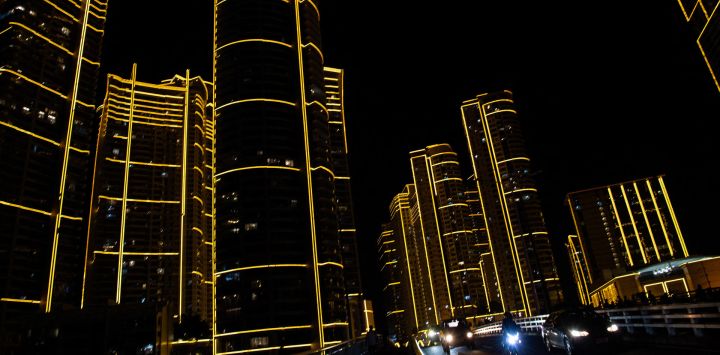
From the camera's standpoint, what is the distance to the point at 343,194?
156 meters

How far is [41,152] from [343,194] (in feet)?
267

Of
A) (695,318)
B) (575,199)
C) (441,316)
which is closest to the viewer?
(695,318)

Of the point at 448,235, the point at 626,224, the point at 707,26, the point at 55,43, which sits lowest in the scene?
the point at 626,224

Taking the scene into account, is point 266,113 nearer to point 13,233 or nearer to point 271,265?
point 271,265

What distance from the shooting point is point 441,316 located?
167500 millimetres

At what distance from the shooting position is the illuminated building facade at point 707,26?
230ft

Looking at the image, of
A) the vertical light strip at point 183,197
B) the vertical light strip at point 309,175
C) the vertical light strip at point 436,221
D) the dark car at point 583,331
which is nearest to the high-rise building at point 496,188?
the vertical light strip at point 436,221

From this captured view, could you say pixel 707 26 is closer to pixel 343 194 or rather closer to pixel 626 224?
pixel 626 224

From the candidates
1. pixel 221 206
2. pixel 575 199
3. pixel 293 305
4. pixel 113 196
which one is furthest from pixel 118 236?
pixel 575 199

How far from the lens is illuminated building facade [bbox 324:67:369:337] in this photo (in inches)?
5325

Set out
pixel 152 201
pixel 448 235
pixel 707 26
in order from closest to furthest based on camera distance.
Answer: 1. pixel 707 26
2. pixel 152 201
3. pixel 448 235

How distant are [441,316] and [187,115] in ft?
343

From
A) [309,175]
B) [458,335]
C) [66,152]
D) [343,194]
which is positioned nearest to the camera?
[458,335]

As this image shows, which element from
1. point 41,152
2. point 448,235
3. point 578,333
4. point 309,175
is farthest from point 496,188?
point 578,333
